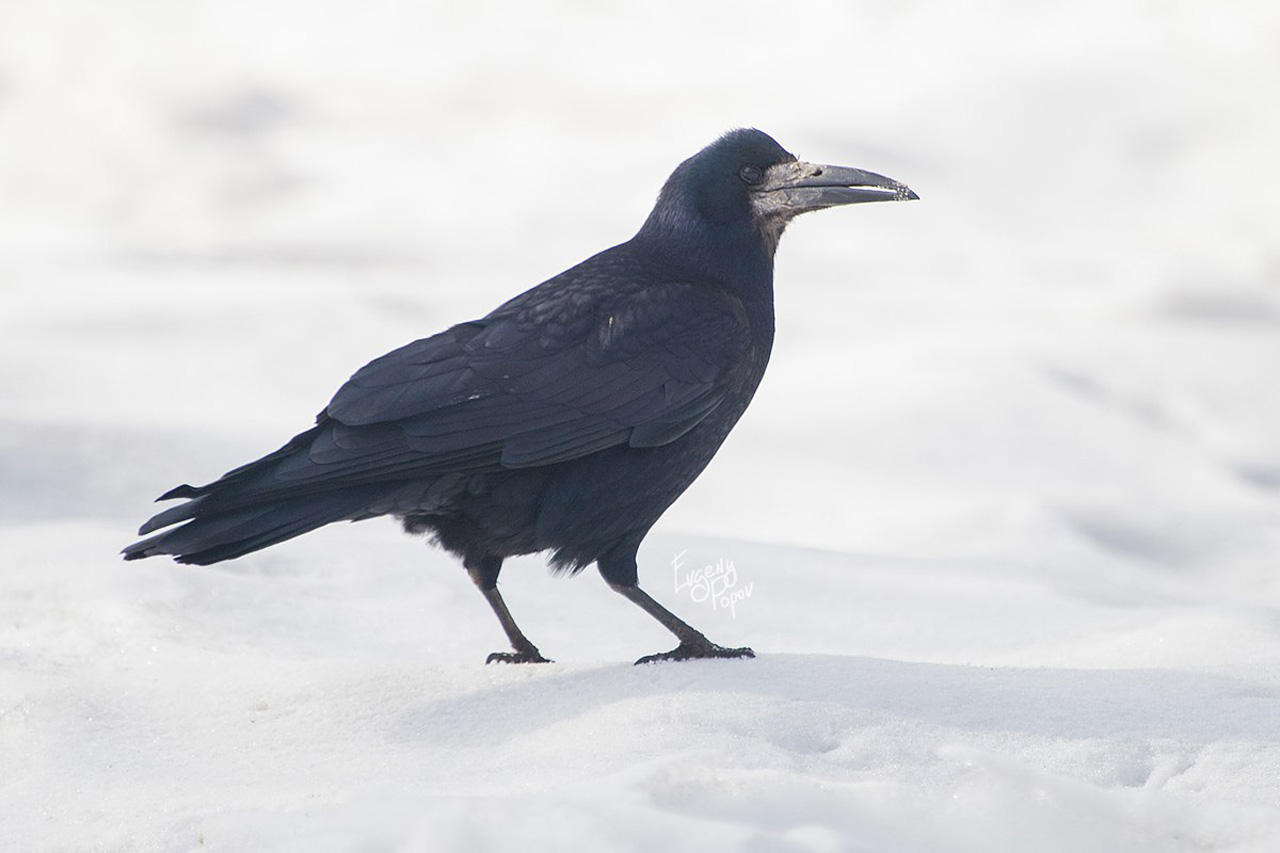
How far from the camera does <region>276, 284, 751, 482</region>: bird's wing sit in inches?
164

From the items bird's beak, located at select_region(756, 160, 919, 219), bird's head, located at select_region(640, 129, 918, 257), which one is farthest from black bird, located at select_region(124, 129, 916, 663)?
bird's beak, located at select_region(756, 160, 919, 219)

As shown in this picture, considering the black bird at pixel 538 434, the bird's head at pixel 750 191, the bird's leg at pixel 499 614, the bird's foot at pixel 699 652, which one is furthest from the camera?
the bird's head at pixel 750 191

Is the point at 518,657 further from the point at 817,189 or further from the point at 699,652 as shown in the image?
the point at 817,189

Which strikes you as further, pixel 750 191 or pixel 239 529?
pixel 750 191

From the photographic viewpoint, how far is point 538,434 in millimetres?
4266

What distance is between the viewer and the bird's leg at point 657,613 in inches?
173

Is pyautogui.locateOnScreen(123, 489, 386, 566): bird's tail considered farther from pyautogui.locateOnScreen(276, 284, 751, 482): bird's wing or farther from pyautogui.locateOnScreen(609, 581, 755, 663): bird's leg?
pyautogui.locateOnScreen(609, 581, 755, 663): bird's leg

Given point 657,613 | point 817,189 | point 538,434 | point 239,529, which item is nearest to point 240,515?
point 239,529

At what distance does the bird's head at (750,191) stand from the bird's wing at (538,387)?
1.27 ft

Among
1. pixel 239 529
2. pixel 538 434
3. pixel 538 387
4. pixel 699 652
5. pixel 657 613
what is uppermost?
pixel 538 387

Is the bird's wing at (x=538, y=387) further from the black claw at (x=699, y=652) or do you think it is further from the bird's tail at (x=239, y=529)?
the black claw at (x=699, y=652)

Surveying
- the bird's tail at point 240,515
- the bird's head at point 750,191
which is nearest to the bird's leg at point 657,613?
the bird's tail at point 240,515

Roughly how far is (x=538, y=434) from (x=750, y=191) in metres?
1.32

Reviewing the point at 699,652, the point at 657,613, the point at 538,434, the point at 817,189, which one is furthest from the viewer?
the point at 817,189
